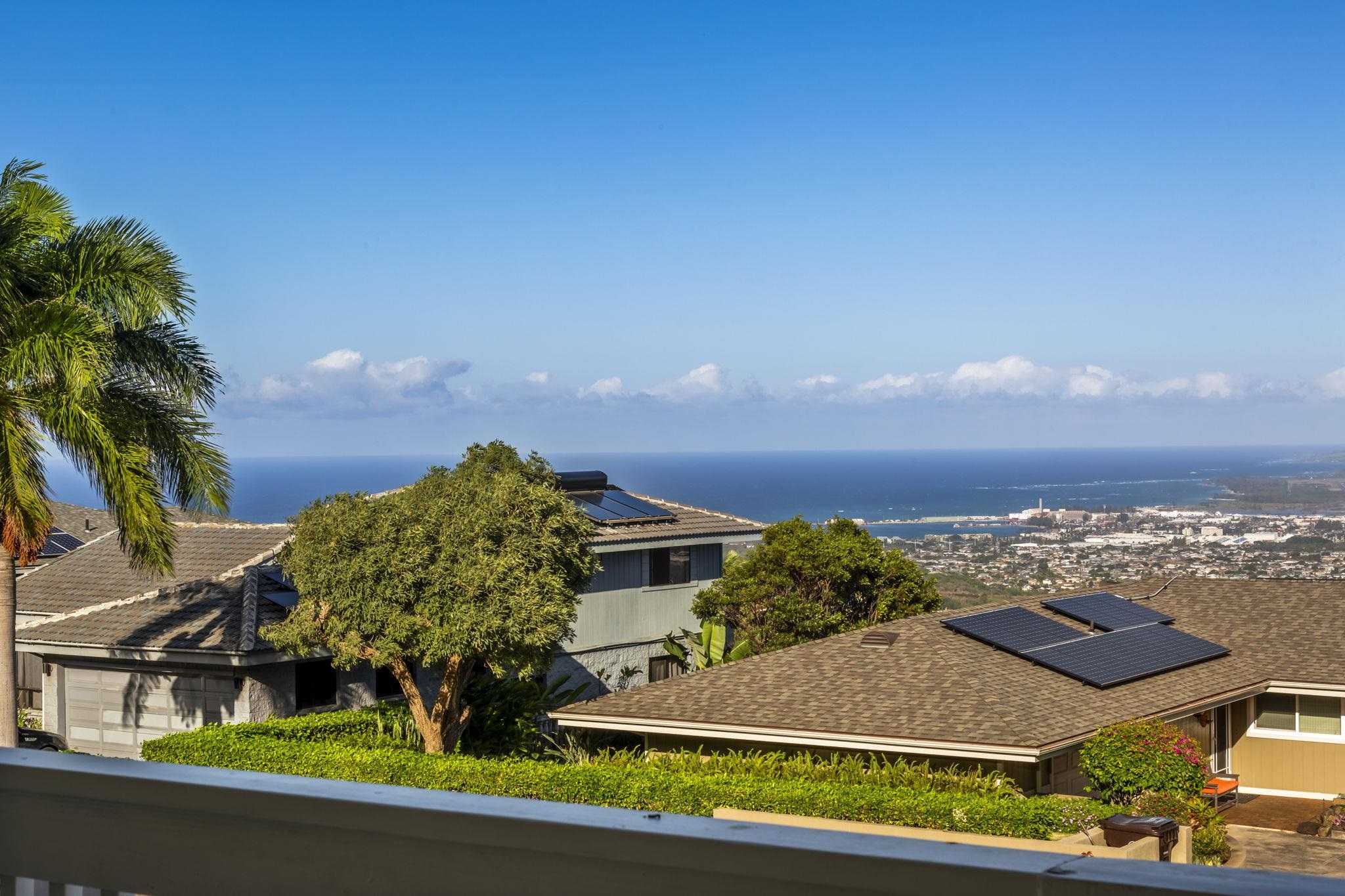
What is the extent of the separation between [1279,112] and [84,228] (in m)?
51.7

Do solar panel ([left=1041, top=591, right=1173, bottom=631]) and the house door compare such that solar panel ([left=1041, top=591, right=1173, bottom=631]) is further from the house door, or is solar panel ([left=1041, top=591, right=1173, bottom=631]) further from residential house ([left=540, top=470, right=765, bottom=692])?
→ residential house ([left=540, top=470, right=765, bottom=692])

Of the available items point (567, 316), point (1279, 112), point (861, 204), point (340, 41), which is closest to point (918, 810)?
point (340, 41)

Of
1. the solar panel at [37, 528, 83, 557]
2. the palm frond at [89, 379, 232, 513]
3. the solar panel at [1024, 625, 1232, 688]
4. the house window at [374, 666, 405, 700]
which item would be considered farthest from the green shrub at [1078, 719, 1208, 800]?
the solar panel at [37, 528, 83, 557]

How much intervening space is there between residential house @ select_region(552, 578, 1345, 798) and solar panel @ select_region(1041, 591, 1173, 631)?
12 centimetres

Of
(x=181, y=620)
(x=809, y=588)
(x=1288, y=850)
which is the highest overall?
(x=181, y=620)

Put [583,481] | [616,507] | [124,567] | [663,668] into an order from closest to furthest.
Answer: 1. [124,567]
2. [663,668]
3. [616,507]
4. [583,481]

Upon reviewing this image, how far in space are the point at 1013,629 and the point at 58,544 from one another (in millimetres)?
24677

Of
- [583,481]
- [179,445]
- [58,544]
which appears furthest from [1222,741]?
[58,544]

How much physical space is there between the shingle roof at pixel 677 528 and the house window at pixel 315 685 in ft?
25.4

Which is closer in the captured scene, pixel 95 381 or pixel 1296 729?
pixel 95 381

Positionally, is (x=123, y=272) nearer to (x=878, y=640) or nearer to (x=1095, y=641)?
(x=878, y=640)

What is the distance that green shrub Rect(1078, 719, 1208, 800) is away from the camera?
17.1 metres

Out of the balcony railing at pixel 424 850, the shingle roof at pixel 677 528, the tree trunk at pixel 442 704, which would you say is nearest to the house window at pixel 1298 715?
the shingle roof at pixel 677 528

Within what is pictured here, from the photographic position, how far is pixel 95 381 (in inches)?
651
